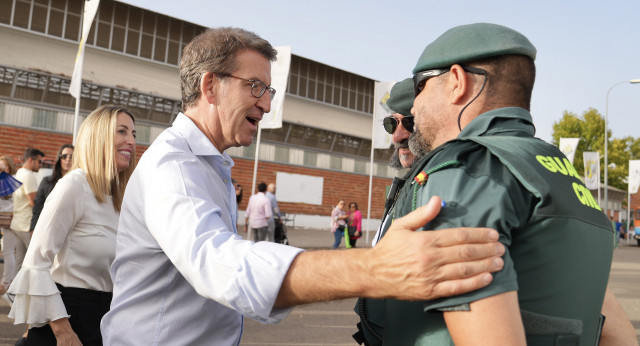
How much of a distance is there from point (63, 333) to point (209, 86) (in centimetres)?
156

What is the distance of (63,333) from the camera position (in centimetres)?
272

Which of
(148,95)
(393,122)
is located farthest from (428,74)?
(148,95)

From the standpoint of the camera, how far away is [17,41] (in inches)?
834

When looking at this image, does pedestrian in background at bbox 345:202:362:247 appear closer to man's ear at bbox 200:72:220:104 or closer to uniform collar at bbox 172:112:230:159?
man's ear at bbox 200:72:220:104

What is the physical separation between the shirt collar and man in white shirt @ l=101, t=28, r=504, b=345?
418 mm

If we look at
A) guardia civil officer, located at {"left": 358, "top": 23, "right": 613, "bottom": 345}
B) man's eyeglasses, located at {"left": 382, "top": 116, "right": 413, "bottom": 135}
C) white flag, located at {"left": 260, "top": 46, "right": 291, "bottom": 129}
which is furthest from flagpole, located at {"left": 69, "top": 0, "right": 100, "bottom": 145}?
guardia civil officer, located at {"left": 358, "top": 23, "right": 613, "bottom": 345}

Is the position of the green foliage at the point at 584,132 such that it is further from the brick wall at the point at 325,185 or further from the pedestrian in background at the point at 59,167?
the pedestrian in background at the point at 59,167

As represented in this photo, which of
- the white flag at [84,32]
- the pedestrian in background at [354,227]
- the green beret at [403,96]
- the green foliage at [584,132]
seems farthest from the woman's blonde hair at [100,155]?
the green foliage at [584,132]

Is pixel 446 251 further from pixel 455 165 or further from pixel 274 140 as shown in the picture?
pixel 274 140

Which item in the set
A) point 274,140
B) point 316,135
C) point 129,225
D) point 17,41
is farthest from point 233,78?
point 316,135

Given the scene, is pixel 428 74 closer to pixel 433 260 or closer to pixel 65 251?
pixel 433 260

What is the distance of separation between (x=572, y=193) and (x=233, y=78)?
4.26 feet

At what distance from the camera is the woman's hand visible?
271 centimetres

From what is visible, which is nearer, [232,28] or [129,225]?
[129,225]
